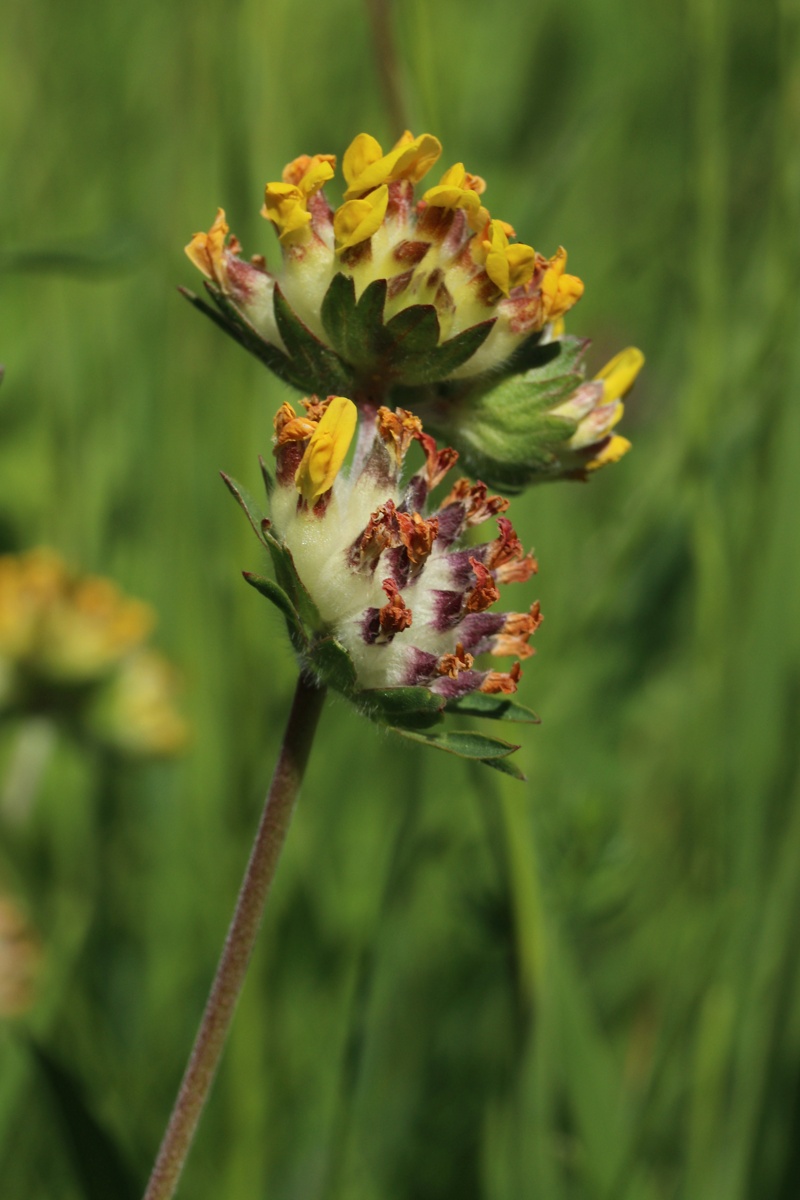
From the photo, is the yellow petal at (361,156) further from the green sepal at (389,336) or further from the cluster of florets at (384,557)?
the cluster of florets at (384,557)

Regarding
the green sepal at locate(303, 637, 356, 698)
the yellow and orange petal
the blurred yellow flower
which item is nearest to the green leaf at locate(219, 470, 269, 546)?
the green sepal at locate(303, 637, 356, 698)

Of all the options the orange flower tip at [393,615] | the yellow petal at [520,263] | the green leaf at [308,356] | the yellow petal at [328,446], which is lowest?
the orange flower tip at [393,615]

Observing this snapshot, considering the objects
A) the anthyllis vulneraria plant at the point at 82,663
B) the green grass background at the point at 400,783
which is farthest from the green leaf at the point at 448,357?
the anthyllis vulneraria plant at the point at 82,663

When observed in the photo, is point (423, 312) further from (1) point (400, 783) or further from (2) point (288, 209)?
(1) point (400, 783)

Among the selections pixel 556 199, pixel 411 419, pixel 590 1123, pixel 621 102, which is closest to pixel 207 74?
pixel 556 199

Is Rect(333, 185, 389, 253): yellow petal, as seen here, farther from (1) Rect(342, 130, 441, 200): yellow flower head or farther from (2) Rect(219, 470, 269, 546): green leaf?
(2) Rect(219, 470, 269, 546): green leaf

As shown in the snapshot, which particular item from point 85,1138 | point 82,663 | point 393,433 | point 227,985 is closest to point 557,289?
point 393,433
